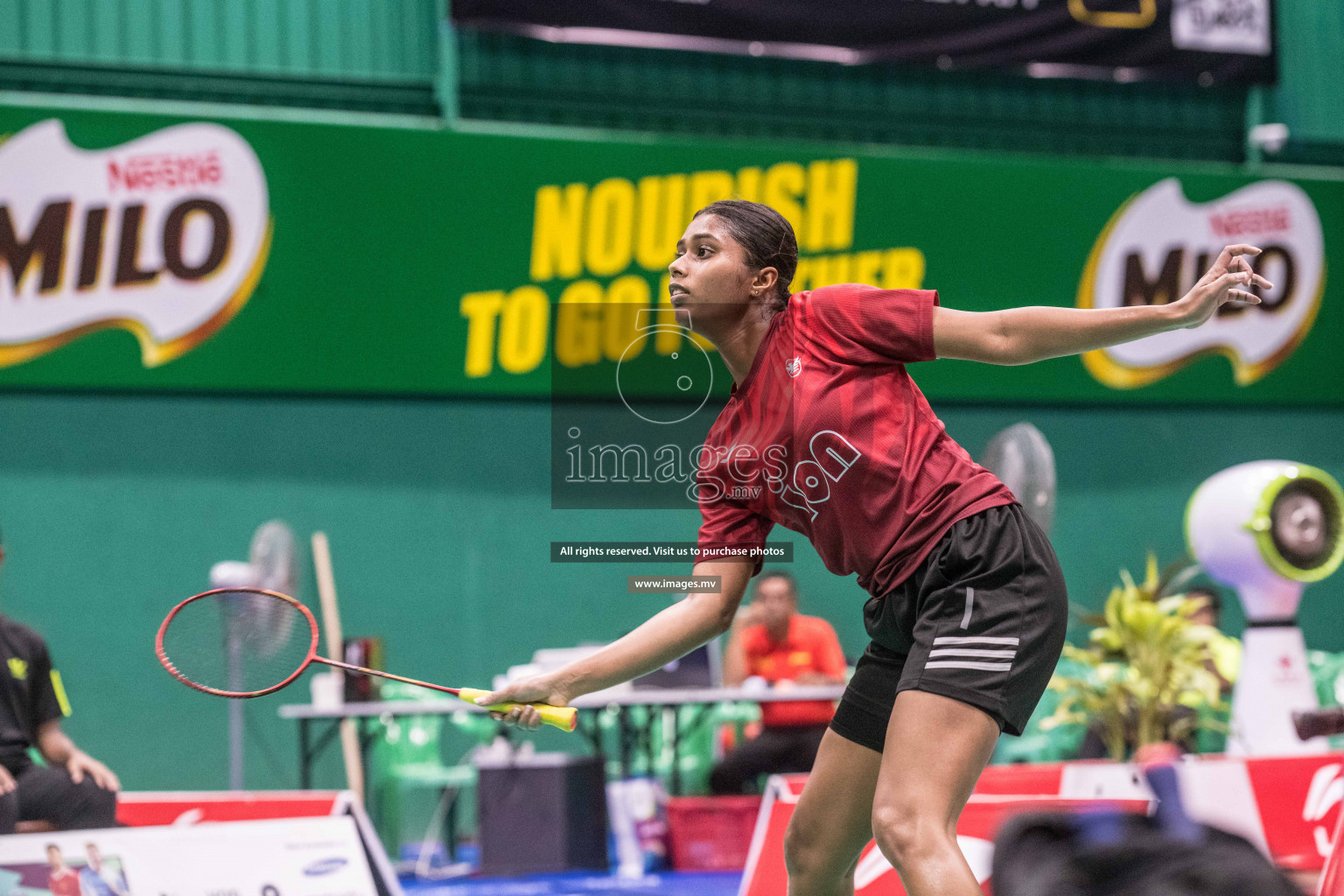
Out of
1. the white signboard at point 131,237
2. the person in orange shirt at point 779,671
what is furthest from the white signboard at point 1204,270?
the white signboard at point 131,237

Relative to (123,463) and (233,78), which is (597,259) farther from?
(123,463)

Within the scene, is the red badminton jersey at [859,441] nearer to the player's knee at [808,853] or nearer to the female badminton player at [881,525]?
the female badminton player at [881,525]

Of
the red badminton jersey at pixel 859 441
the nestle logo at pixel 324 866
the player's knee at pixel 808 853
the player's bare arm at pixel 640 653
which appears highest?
the red badminton jersey at pixel 859 441

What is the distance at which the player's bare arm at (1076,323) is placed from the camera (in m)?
2.41

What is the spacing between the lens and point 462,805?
8.11 metres

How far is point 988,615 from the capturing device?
2.42 m

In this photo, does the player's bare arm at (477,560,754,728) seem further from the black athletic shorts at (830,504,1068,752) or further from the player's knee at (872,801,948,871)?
the player's knee at (872,801,948,871)

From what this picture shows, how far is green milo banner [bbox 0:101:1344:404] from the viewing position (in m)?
7.67

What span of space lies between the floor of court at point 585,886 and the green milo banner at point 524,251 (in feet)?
9.36

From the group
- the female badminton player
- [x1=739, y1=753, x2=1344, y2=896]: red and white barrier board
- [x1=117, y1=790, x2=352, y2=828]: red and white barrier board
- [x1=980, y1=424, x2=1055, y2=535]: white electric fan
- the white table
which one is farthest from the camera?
the white table

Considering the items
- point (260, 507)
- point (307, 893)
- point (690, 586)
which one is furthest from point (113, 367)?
point (690, 586)

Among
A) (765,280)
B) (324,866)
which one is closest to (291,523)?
(324,866)

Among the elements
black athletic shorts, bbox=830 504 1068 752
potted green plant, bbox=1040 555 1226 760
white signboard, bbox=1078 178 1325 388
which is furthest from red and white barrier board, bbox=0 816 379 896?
white signboard, bbox=1078 178 1325 388

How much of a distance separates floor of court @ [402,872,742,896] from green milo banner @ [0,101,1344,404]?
9.36ft
